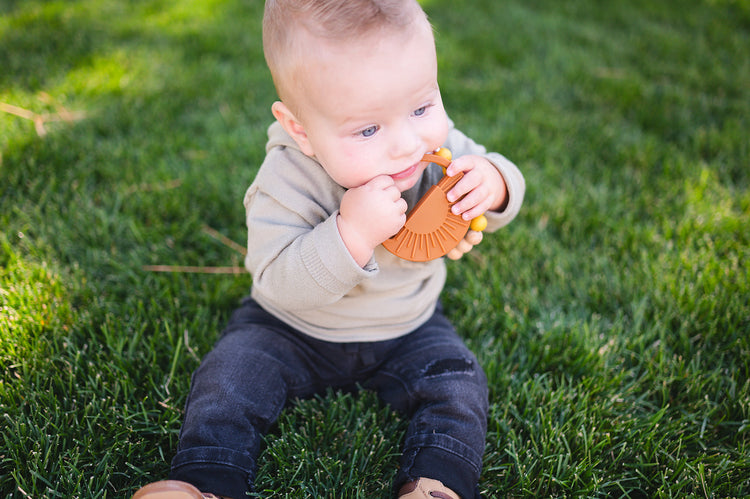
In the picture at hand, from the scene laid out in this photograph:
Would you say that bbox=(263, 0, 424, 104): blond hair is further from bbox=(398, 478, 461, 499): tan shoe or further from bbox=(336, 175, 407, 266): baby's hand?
bbox=(398, 478, 461, 499): tan shoe

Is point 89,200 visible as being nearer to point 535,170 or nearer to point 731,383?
point 535,170

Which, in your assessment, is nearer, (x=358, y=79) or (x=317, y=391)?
(x=358, y=79)

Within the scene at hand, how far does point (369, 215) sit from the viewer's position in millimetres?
1331

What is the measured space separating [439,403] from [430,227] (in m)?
0.49

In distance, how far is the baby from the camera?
1.25 m

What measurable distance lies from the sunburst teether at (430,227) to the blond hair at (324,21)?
37 centimetres

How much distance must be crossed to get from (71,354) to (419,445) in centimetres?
105

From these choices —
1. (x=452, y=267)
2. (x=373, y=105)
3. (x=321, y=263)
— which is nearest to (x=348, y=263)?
(x=321, y=263)

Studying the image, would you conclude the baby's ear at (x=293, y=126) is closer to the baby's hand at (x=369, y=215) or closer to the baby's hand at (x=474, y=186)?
the baby's hand at (x=369, y=215)

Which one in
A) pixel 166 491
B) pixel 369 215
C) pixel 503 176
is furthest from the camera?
pixel 503 176

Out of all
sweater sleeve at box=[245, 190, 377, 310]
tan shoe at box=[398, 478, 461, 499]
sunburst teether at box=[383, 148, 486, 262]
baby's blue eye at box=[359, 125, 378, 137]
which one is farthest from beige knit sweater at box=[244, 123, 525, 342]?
tan shoe at box=[398, 478, 461, 499]

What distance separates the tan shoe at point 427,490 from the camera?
1339mm

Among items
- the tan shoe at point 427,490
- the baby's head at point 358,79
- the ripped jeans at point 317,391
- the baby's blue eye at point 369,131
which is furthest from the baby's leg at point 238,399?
the baby's blue eye at point 369,131

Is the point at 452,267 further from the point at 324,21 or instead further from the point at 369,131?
the point at 324,21
